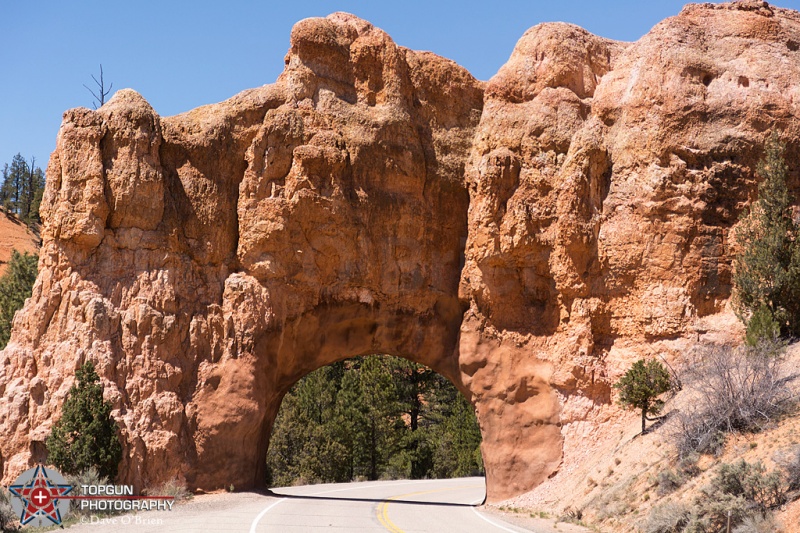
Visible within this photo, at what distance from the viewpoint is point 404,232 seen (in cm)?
2680

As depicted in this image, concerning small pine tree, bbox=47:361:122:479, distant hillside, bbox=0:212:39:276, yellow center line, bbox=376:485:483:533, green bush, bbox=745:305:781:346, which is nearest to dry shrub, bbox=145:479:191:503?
small pine tree, bbox=47:361:122:479

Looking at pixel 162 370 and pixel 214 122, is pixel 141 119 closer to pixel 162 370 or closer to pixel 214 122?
pixel 214 122

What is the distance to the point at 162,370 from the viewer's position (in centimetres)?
2422

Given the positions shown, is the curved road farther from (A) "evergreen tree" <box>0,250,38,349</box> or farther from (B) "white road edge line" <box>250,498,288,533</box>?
(A) "evergreen tree" <box>0,250,38,349</box>

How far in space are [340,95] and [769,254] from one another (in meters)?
13.2

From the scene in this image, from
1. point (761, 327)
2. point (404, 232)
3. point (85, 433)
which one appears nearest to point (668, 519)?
point (761, 327)

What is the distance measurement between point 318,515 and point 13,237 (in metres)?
55.9

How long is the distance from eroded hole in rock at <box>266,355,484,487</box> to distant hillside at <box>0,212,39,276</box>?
31.1 m

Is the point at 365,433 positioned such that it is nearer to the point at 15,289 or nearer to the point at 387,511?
the point at 15,289

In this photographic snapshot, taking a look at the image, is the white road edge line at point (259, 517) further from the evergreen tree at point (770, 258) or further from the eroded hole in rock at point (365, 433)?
the eroded hole in rock at point (365, 433)

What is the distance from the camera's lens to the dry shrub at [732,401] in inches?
663

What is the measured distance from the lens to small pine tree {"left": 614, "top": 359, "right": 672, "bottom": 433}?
20641mm

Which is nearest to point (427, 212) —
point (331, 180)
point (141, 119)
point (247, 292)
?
point (331, 180)

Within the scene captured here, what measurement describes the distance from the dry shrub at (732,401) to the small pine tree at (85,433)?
1388 cm
